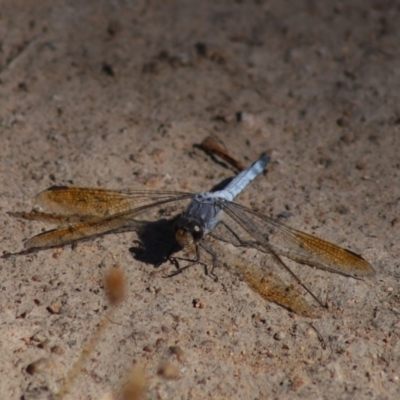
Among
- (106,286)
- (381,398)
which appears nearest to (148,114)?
(106,286)

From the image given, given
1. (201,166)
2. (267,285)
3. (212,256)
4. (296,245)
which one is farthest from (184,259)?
(201,166)

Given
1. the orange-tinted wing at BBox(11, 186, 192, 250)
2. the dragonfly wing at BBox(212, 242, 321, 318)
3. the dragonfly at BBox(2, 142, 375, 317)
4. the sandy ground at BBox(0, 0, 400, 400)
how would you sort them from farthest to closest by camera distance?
the orange-tinted wing at BBox(11, 186, 192, 250)
the dragonfly at BBox(2, 142, 375, 317)
the dragonfly wing at BBox(212, 242, 321, 318)
the sandy ground at BBox(0, 0, 400, 400)

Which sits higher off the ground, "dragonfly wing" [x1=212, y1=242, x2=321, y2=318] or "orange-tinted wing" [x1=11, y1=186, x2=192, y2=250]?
"dragonfly wing" [x1=212, y1=242, x2=321, y2=318]

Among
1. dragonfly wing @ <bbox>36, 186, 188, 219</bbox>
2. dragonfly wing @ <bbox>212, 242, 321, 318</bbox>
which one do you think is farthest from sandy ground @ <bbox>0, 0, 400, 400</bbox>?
dragonfly wing @ <bbox>36, 186, 188, 219</bbox>

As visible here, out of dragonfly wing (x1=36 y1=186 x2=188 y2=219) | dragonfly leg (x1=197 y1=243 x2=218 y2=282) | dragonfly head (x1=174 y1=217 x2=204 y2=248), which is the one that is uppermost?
dragonfly head (x1=174 y1=217 x2=204 y2=248)

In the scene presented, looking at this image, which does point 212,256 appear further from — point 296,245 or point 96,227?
point 96,227

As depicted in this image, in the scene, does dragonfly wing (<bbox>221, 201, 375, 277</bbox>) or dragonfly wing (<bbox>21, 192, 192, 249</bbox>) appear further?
dragonfly wing (<bbox>21, 192, 192, 249</bbox>)

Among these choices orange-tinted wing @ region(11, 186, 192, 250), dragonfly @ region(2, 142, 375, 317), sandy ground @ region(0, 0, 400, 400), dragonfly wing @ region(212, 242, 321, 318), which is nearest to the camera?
sandy ground @ region(0, 0, 400, 400)

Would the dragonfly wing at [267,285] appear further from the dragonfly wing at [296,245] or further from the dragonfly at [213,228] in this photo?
the dragonfly wing at [296,245]

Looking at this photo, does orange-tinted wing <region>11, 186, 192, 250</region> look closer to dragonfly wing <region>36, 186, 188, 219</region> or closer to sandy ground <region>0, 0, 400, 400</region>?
dragonfly wing <region>36, 186, 188, 219</region>

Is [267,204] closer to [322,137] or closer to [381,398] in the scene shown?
[322,137]
